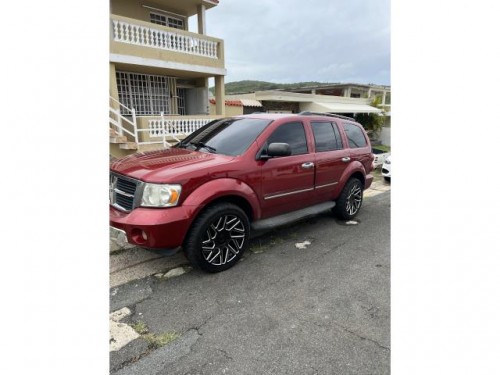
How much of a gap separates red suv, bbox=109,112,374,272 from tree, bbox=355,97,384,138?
19660 millimetres

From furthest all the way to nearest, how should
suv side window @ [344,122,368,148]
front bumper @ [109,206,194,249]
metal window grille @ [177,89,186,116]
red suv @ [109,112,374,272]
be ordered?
metal window grille @ [177,89,186,116], suv side window @ [344,122,368,148], red suv @ [109,112,374,272], front bumper @ [109,206,194,249]

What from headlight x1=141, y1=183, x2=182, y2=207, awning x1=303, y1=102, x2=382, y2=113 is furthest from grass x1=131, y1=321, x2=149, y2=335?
awning x1=303, y1=102, x2=382, y2=113

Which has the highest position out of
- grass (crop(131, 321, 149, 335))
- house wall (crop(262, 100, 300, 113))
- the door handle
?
house wall (crop(262, 100, 300, 113))

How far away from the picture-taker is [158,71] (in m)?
11.9

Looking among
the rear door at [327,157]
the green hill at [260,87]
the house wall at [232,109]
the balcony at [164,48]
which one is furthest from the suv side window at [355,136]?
the green hill at [260,87]

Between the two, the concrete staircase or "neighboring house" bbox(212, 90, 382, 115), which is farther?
"neighboring house" bbox(212, 90, 382, 115)

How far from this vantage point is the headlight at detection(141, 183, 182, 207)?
3227 millimetres

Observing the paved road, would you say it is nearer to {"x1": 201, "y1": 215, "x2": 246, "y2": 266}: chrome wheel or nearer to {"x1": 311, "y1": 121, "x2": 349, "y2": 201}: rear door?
{"x1": 201, "y1": 215, "x2": 246, "y2": 266}: chrome wheel

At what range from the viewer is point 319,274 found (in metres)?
3.62

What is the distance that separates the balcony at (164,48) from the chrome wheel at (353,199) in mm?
8386

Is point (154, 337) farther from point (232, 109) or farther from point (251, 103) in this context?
point (251, 103)

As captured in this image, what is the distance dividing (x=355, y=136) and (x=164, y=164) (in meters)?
3.60
